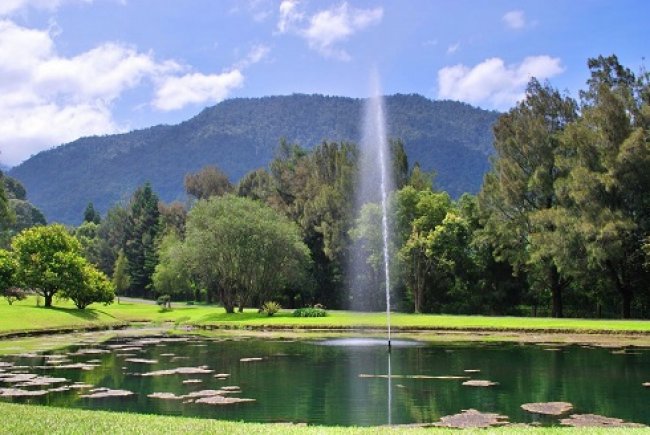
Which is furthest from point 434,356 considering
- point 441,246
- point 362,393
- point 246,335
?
point 441,246

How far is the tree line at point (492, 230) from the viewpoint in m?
54.7

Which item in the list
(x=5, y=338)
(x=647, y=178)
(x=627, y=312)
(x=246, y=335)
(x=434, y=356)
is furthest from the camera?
(x=627, y=312)

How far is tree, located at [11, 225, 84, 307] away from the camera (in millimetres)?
55406

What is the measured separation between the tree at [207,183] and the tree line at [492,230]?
31076mm

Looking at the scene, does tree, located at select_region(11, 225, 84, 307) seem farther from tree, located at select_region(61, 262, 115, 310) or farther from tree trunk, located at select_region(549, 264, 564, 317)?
tree trunk, located at select_region(549, 264, 564, 317)

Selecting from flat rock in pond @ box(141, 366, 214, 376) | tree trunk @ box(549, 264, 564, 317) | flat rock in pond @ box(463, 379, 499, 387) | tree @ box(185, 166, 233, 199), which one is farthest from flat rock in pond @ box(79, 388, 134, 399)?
A: tree @ box(185, 166, 233, 199)

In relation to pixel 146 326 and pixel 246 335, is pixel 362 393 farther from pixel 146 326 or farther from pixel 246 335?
pixel 146 326

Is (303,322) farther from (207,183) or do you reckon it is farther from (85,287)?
(207,183)

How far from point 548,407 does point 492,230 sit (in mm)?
48282

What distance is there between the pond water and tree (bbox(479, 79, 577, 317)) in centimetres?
2773

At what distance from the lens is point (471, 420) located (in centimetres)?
1669

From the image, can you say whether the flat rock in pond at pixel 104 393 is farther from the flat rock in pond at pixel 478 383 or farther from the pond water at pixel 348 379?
the flat rock in pond at pixel 478 383

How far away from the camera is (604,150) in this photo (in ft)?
180

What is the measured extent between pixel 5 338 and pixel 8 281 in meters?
14.7
